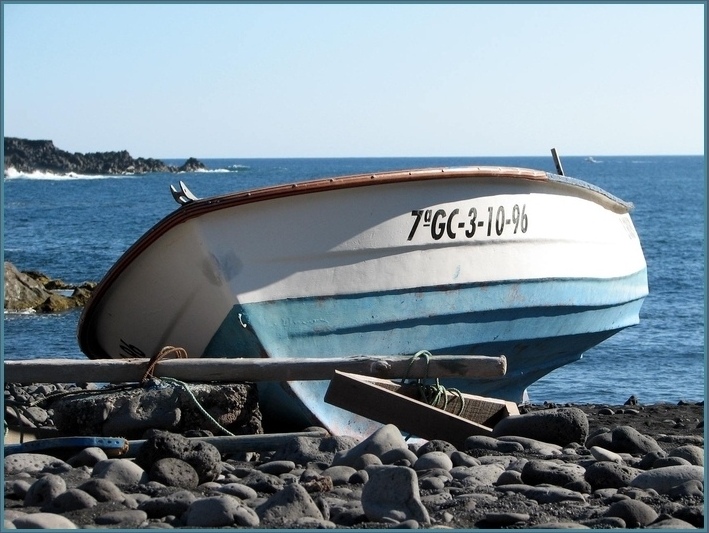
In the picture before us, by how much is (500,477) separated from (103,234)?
3541 centimetres

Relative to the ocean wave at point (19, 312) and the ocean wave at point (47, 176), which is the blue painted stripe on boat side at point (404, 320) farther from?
the ocean wave at point (47, 176)

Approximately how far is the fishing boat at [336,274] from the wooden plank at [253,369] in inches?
23.3

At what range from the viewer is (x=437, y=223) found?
24.1 feet

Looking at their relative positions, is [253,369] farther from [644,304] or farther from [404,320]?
[644,304]

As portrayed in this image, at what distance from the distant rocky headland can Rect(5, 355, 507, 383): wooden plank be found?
106287 mm

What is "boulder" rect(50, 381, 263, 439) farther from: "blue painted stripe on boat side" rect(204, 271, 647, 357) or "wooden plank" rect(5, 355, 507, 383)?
"blue painted stripe on boat side" rect(204, 271, 647, 357)

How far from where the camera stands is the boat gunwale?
658cm

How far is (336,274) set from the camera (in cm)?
698

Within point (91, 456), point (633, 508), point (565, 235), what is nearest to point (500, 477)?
point (633, 508)

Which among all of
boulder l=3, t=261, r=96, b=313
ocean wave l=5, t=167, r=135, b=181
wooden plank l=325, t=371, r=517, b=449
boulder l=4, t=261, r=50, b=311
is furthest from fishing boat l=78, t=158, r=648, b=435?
ocean wave l=5, t=167, r=135, b=181

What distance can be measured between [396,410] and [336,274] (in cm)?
146

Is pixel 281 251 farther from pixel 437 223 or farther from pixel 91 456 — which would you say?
pixel 91 456

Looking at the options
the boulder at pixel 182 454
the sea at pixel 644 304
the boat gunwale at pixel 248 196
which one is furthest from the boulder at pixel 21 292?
the boulder at pixel 182 454

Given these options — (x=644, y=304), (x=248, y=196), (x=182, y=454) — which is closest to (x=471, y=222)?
(x=248, y=196)
